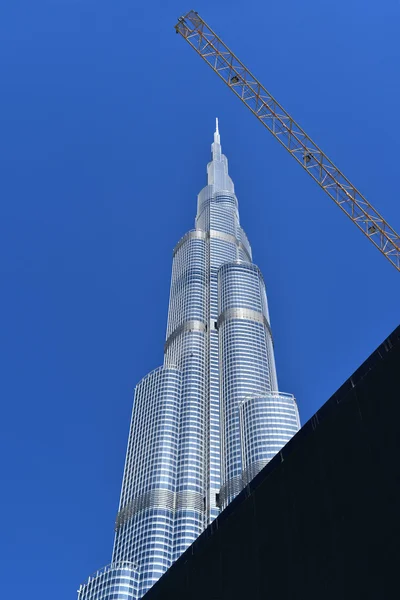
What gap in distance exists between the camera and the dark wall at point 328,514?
703 inches

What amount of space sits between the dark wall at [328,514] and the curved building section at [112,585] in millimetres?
141440

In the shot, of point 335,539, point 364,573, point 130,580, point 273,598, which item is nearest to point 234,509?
point 273,598

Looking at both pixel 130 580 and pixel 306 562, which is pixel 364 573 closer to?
pixel 306 562

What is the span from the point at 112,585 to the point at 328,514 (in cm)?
14947

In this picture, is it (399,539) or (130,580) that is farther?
(130,580)

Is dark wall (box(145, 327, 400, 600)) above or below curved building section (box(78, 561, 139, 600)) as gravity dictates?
below

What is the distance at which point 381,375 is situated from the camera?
67.3 feet

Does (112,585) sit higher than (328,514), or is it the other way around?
(112,585)

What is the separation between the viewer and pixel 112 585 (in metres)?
154

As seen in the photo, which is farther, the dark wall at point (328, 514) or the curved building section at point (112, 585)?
the curved building section at point (112, 585)

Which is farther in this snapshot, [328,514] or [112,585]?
[112,585]

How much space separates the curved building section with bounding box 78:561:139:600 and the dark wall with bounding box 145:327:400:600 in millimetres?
141440

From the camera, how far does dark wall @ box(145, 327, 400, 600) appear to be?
1784 cm

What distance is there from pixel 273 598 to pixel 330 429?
5409mm
